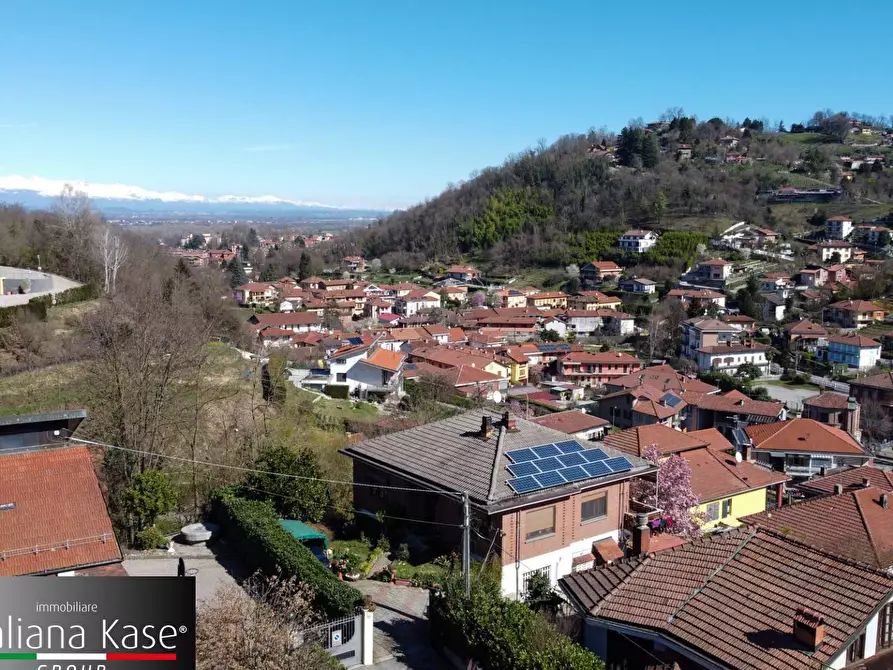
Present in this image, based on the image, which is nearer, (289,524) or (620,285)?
(289,524)

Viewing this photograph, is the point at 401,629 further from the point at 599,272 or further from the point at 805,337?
the point at 599,272

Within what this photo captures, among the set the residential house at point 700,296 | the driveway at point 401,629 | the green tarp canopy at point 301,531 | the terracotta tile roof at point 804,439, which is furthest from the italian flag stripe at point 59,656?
the residential house at point 700,296

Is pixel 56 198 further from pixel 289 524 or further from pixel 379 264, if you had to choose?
pixel 379 264

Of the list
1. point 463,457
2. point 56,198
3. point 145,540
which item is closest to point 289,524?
point 145,540

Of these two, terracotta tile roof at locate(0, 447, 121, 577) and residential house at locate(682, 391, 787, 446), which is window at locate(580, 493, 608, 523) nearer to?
terracotta tile roof at locate(0, 447, 121, 577)

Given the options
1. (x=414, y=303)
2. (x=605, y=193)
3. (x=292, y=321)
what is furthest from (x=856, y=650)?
(x=605, y=193)

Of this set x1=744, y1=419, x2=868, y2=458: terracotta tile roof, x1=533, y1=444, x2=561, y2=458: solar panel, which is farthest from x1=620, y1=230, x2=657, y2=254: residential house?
x1=533, y1=444, x2=561, y2=458: solar panel

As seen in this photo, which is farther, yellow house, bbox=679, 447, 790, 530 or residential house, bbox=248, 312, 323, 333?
residential house, bbox=248, 312, 323, 333
